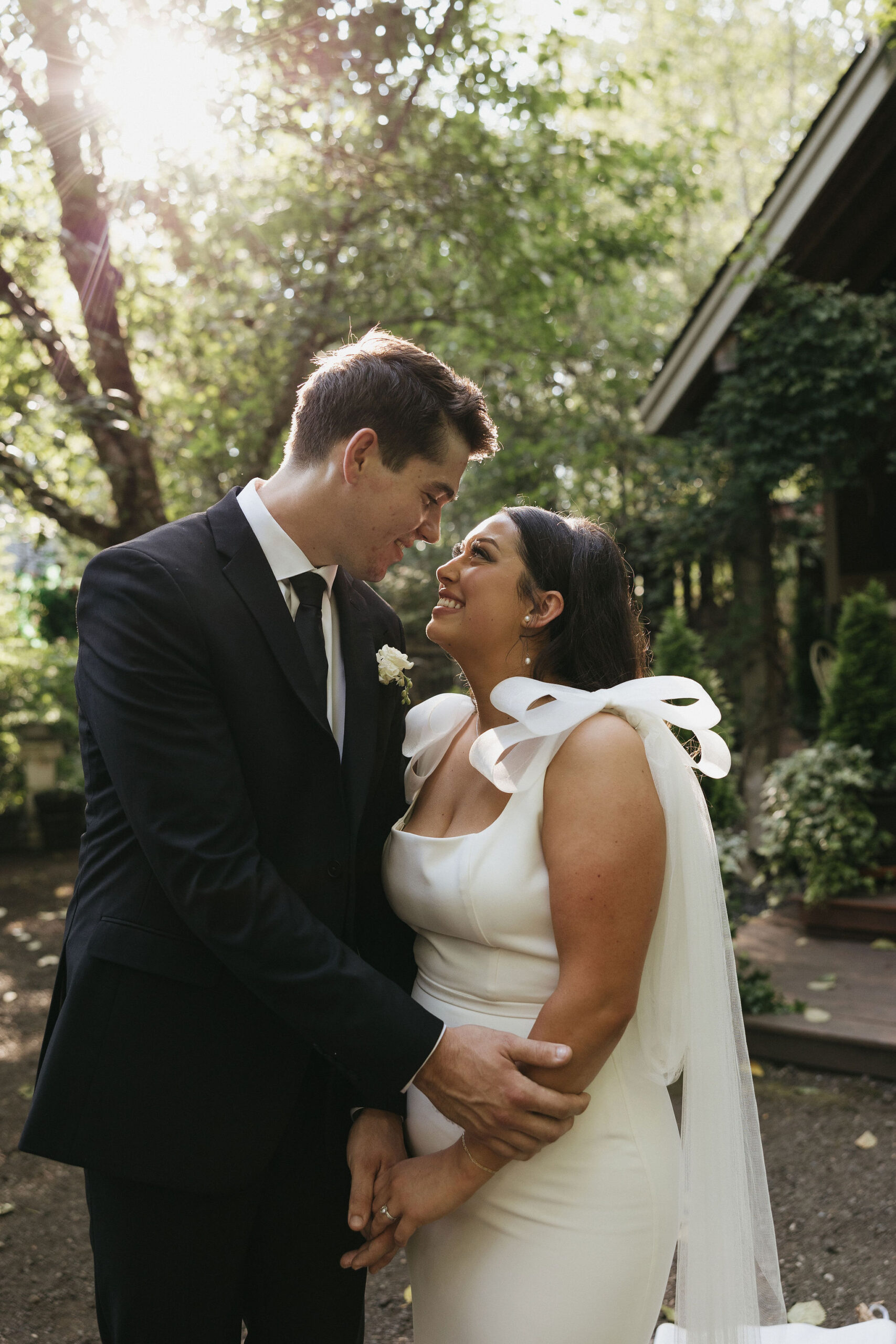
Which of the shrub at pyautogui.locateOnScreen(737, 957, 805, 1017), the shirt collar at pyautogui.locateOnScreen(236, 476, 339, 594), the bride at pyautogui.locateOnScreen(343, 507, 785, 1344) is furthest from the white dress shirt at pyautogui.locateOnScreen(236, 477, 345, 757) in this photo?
the shrub at pyautogui.locateOnScreen(737, 957, 805, 1017)

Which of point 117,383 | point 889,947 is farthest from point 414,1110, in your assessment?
point 117,383

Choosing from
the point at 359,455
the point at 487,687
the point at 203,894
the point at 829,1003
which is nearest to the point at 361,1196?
the point at 203,894

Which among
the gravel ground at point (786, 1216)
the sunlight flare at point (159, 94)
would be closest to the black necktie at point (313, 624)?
the gravel ground at point (786, 1216)

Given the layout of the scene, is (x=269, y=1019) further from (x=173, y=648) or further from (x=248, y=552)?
(x=248, y=552)

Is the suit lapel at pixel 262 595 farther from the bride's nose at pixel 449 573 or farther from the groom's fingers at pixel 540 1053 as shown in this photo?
the groom's fingers at pixel 540 1053

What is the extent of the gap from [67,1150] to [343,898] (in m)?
0.67

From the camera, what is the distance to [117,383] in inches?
252

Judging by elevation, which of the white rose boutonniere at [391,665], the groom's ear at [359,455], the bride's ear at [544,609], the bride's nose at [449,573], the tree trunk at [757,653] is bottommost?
the tree trunk at [757,653]

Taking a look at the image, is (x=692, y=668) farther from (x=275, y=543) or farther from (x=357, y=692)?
(x=275, y=543)

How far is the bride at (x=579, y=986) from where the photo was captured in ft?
6.04

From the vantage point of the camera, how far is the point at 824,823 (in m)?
6.29

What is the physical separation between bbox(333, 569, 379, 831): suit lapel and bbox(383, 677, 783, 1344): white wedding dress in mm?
209

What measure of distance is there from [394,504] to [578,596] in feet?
1.46

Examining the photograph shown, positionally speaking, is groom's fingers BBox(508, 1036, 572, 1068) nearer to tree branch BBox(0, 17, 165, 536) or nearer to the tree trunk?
tree branch BBox(0, 17, 165, 536)
